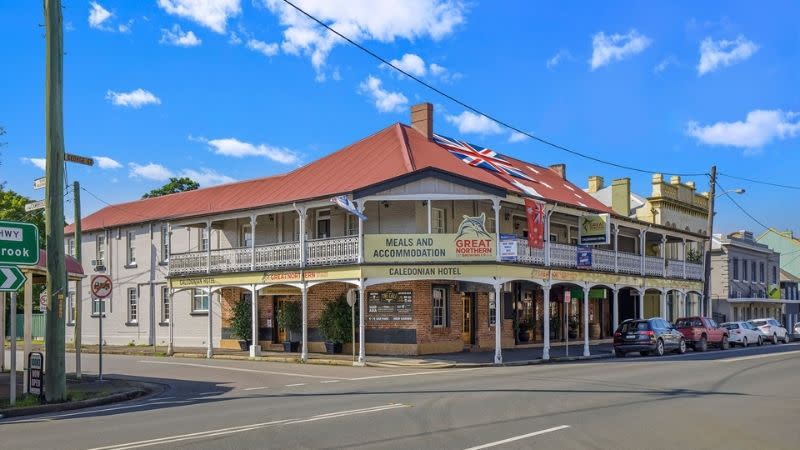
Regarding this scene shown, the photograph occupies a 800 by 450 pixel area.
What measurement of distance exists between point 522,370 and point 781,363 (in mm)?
8517

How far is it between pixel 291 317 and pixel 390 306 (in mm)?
4752

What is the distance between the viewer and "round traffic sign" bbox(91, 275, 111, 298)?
2053 centimetres

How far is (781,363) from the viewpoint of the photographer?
2470cm

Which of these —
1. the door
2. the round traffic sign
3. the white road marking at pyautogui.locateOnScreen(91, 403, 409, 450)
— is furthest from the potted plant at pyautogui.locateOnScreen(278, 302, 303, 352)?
the white road marking at pyautogui.locateOnScreen(91, 403, 409, 450)

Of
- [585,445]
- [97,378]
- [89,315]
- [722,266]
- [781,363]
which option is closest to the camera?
[585,445]

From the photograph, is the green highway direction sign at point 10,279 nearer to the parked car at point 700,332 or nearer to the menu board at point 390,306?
the menu board at point 390,306

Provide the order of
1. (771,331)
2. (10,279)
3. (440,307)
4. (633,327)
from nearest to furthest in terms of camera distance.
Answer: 1. (10,279)
2. (440,307)
3. (633,327)
4. (771,331)

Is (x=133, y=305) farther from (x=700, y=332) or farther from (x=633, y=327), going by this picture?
(x=700, y=332)

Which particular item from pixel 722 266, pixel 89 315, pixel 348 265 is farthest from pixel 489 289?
pixel 722 266

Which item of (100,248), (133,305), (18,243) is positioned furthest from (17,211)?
(18,243)

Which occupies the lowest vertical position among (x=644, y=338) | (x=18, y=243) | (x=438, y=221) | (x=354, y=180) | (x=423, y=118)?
(x=644, y=338)

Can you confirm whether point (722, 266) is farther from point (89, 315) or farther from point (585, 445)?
point (585, 445)

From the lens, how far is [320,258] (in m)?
28.1

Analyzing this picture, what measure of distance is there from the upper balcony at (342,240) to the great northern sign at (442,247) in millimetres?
504
